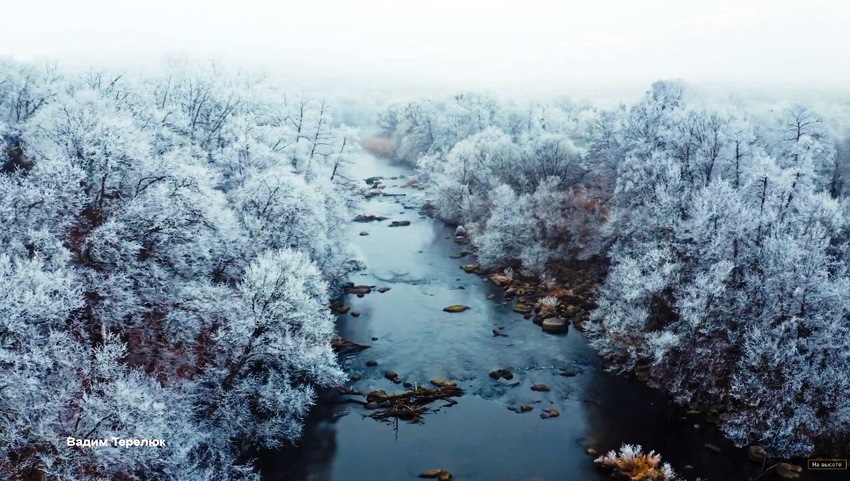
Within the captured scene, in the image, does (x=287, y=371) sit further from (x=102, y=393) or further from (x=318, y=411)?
Result: (x=102, y=393)

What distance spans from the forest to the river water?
1.64m

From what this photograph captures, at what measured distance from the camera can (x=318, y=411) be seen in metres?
29.5

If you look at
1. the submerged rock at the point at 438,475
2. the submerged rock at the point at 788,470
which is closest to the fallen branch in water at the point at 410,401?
the submerged rock at the point at 438,475

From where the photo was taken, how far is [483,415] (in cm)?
2942

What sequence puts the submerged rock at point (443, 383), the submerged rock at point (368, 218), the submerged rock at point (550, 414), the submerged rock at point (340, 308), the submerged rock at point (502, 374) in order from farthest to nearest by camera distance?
the submerged rock at point (368, 218), the submerged rock at point (340, 308), the submerged rock at point (502, 374), the submerged rock at point (443, 383), the submerged rock at point (550, 414)

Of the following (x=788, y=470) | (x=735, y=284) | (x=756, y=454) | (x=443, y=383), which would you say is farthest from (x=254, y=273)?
(x=788, y=470)

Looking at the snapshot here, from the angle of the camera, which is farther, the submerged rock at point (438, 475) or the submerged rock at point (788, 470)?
the submerged rock at point (788, 470)

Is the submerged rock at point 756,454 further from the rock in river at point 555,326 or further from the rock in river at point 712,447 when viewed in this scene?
the rock in river at point 555,326

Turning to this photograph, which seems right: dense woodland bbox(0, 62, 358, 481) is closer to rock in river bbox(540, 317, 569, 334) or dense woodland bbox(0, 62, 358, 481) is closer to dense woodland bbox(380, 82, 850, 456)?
rock in river bbox(540, 317, 569, 334)

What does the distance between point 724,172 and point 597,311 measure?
44.6 feet

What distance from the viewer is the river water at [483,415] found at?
2542 centimetres

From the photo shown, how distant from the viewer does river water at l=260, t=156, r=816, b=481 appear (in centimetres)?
2542

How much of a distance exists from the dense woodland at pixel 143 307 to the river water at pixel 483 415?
9.99 feet

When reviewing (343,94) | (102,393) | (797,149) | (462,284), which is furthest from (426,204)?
(343,94)
